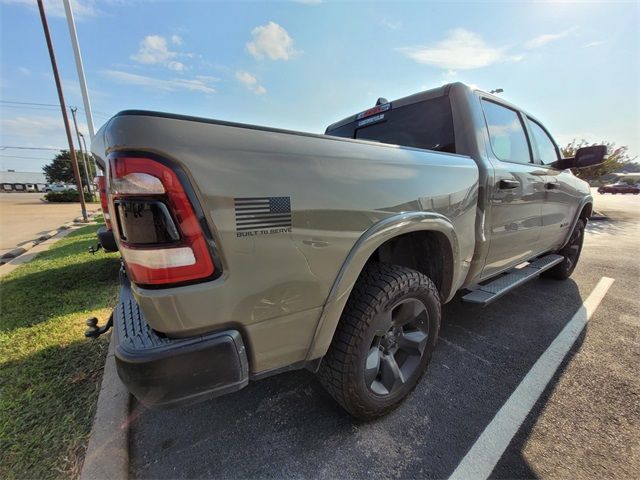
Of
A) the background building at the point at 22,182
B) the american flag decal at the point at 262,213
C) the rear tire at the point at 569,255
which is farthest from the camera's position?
the background building at the point at 22,182

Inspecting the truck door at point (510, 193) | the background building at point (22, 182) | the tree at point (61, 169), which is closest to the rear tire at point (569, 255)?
the truck door at point (510, 193)

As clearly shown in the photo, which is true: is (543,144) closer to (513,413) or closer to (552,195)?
(552,195)

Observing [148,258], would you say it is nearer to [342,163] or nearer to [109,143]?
[109,143]

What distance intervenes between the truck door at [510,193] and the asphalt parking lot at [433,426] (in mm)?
832

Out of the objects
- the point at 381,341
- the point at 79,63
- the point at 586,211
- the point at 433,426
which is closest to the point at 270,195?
the point at 381,341

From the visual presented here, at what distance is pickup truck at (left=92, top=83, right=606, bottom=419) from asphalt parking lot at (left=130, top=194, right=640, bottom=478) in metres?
0.25

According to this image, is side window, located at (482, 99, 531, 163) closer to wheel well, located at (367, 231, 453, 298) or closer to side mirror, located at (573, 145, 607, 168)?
side mirror, located at (573, 145, 607, 168)

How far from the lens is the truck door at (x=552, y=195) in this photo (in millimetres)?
3207

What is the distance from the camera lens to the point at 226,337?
1196 mm

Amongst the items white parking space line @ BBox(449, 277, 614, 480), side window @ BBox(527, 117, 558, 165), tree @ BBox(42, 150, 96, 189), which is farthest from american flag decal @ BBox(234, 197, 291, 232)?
tree @ BBox(42, 150, 96, 189)

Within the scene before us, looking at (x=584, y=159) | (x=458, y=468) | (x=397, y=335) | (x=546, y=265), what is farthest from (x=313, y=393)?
(x=584, y=159)

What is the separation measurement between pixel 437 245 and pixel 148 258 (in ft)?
5.86

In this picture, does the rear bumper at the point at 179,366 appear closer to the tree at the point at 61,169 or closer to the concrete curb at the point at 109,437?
the concrete curb at the point at 109,437

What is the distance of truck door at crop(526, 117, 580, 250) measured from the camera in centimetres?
321
